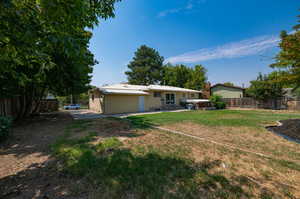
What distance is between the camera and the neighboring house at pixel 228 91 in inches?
827

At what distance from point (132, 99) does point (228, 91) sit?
18.2 metres

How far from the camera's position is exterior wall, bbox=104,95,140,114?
12383 mm

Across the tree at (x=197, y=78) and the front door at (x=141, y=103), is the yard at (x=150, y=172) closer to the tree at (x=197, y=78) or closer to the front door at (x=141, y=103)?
the front door at (x=141, y=103)

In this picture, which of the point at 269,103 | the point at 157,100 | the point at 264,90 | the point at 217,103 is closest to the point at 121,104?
the point at 157,100

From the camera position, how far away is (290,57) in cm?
468

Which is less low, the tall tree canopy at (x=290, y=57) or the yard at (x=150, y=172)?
the tall tree canopy at (x=290, y=57)

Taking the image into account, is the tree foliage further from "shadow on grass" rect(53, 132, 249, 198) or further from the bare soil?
the bare soil

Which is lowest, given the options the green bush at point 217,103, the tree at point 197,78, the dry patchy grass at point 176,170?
the dry patchy grass at point 176,170

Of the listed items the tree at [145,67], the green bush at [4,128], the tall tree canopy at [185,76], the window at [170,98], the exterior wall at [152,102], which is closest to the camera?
the green bush at [4,128]

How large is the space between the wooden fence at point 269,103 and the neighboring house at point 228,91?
3.78 metres

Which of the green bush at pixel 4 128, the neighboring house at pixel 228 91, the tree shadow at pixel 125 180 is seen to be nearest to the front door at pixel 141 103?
the green bush at pixel 4 128

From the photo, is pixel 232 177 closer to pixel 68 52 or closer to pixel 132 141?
pixel 132 141

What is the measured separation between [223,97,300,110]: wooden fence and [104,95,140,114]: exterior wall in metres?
14.6

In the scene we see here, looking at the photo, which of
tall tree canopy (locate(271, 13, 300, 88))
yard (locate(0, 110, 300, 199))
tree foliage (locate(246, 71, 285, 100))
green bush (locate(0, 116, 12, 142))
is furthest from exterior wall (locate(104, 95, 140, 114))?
tree foliage (locate(246, 71, 285, 100))
